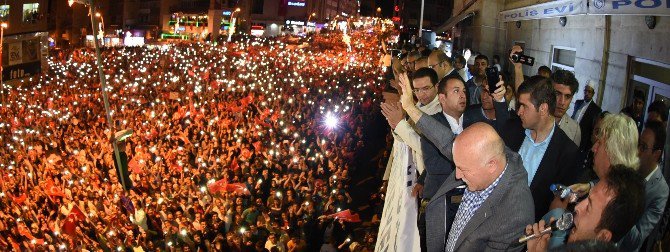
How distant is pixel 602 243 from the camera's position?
88.4 inches

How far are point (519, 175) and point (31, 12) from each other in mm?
40211

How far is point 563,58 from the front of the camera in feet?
52.9

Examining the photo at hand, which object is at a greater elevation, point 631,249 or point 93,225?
point 631,249

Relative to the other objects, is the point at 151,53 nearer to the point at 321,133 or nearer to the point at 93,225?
the point at 321,133

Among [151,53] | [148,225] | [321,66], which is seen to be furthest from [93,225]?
[151,53]

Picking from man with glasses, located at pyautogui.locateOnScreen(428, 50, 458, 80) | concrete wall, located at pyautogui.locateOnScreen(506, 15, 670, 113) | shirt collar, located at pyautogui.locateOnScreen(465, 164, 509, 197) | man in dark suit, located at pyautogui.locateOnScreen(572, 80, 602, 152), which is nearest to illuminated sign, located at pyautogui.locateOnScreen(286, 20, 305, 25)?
concrete wall, located at pyautogui.locateOnScreen(506, 15, 670, 113)

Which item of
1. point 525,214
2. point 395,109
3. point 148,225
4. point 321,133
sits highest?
point 395,109

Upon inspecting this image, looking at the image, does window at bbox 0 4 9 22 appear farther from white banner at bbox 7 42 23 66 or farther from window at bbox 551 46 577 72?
window at bbox 551 46 577 72

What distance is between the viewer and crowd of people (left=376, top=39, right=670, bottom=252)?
3004mm

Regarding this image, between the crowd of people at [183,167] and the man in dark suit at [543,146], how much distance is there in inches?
125

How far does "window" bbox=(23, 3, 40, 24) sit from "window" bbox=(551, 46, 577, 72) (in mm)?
30840

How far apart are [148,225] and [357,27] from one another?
211ft

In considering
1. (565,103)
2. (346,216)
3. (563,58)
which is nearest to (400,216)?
(565,103)

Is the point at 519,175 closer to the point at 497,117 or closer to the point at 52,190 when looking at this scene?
the point at 497,117
